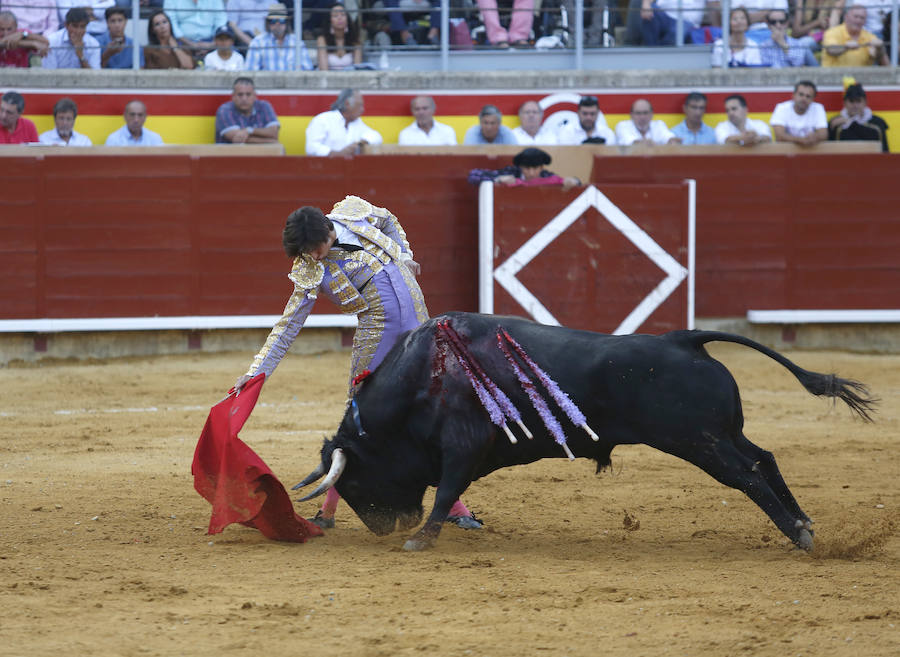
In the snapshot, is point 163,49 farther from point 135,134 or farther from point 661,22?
point 661,22

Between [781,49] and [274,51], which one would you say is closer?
[274,51]

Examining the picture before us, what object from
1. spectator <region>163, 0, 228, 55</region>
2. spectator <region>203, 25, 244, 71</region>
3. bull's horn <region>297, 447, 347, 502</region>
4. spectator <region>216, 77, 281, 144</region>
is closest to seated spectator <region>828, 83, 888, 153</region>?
spectator <region>216, 77, 281, 144</region>

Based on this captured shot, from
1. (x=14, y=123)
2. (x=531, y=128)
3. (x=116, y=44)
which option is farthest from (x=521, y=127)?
(x=14, y=123)

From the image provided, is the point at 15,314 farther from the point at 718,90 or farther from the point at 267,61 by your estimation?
the point at 718,90

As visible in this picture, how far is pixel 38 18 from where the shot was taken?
29.9 ft

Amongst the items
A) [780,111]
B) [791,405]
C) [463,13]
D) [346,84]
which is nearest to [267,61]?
[346,84]

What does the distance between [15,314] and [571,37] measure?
4514mm

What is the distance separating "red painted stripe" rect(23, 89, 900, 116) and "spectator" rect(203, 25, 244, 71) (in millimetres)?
307

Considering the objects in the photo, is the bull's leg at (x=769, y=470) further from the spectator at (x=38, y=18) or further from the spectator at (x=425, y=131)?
the spectator at (x=38, y=18)

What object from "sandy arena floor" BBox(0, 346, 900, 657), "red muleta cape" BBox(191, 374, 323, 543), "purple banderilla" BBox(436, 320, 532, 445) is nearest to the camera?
"sandy arena floor" BBox(0, 346, 900, 657)

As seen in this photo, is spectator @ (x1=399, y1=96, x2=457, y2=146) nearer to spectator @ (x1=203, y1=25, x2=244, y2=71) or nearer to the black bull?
spectator @ (x1=203, y1=25, x2=244, y2=71)

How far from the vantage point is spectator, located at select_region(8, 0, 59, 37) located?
9062 mm

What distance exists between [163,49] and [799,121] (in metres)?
4.56

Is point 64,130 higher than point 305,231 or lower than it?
higher
